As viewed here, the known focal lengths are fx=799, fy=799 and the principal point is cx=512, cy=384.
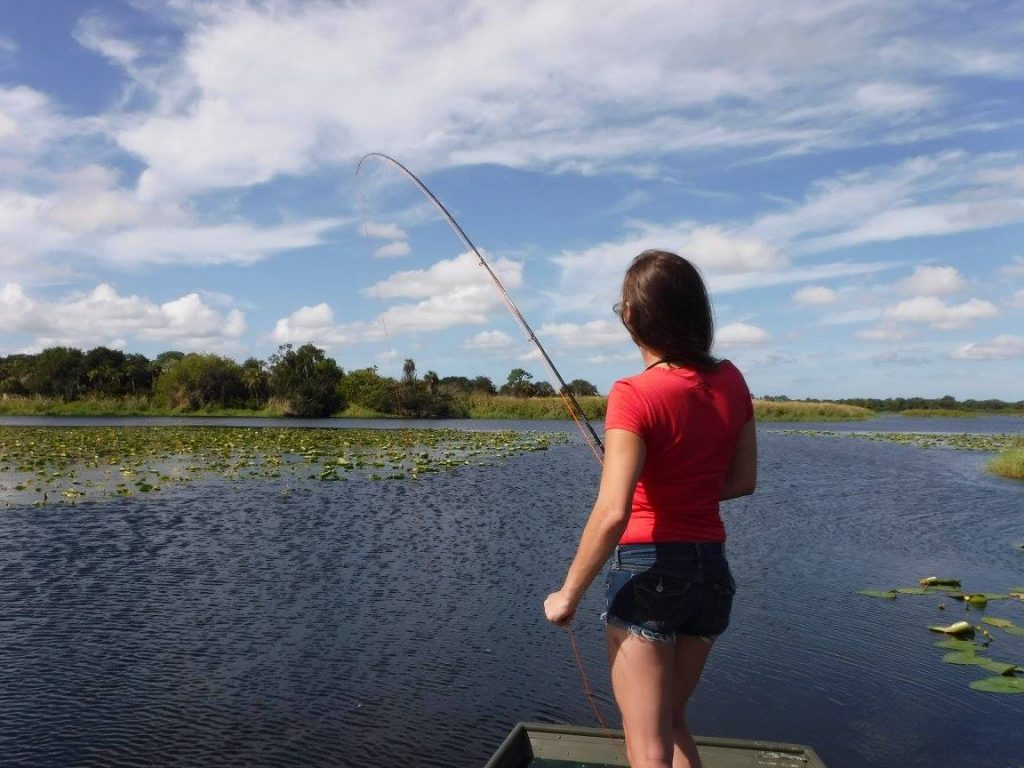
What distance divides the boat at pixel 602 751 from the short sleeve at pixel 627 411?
2970 millimetres

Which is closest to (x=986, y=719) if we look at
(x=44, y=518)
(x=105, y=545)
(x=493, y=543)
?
(x=493, y=543)

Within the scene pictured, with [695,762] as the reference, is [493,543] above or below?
below

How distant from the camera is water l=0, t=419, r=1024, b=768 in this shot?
6.65m

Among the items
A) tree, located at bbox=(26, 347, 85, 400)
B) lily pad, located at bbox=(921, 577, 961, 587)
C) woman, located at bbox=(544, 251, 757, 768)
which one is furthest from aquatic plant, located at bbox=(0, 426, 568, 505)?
tree, located at bbox=(26, 347, 85, 400)

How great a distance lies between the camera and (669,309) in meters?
2.80

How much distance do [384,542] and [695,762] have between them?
11.4 m

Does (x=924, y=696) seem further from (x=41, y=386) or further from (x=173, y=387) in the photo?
(x=41, y=386)

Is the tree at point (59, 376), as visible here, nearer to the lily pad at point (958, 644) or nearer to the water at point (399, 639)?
the water at point (399, 639)

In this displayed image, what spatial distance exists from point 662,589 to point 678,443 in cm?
51

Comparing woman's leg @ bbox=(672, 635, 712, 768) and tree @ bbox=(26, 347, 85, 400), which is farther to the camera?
tree @ bbox=(26, 347, 85, 400)

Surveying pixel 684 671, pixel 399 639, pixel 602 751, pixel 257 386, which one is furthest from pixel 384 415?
pixel 684 671

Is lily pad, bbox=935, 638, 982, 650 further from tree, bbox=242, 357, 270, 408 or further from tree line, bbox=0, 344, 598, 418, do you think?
tree, bbox=242, 357, 270, 408

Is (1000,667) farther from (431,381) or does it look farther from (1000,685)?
(431,381)

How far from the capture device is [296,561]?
1238 centimetres
